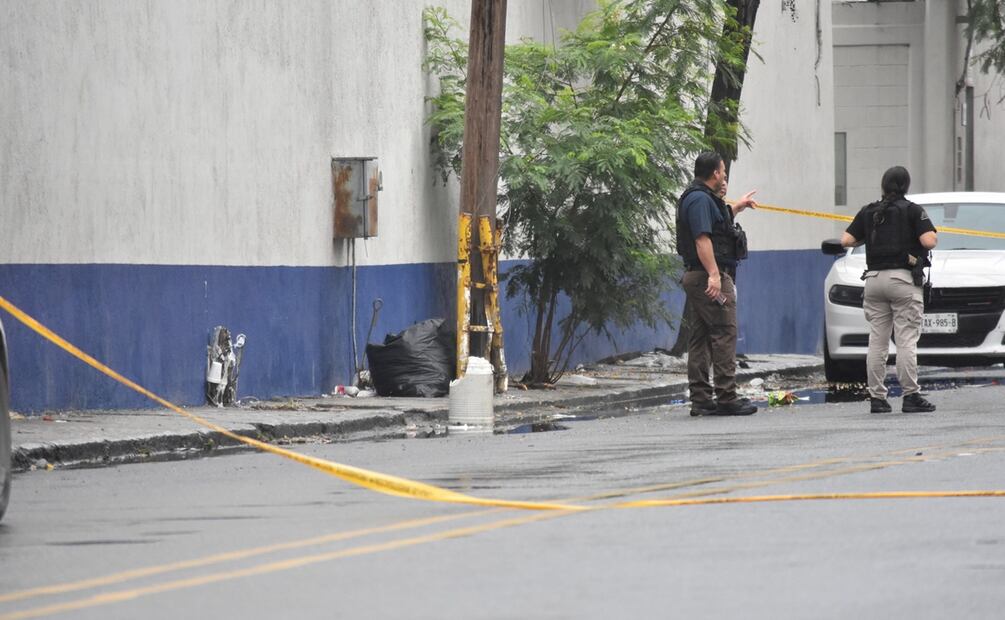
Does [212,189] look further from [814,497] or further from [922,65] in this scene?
[922,65]

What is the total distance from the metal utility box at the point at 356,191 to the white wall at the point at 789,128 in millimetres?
9916

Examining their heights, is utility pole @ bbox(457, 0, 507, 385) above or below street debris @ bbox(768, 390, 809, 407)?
above

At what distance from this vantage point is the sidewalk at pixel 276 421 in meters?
12.0

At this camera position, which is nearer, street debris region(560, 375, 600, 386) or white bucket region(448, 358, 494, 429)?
white bucket region(448, 358, 494, 429)

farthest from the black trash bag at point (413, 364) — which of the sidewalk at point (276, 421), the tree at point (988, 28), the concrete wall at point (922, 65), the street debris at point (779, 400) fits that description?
the tree at point (988, 28)

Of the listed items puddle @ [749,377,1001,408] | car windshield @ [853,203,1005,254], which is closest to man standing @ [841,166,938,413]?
puddle @ [749,377,1001,408]

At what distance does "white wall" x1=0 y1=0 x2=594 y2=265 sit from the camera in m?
13.6

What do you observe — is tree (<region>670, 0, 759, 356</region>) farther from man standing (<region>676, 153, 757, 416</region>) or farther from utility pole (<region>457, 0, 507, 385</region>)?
man standing (<region>676, 153, 757, 416</region>)

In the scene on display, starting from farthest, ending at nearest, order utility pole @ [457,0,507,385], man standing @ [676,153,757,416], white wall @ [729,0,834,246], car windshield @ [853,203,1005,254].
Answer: white wall @ [729,0,834,246]
car windshield @ [853,203,1005,254]
utility pole @ [457,0,507,385]
man standing @ [676,153,757,416]

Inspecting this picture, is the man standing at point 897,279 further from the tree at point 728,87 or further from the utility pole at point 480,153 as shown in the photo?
the tree at point 728,87

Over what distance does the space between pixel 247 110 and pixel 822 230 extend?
53.5 ft

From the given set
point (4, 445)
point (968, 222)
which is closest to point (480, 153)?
point (968, 222)

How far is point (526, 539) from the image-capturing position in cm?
748

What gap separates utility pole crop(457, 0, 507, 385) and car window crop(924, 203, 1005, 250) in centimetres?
473
